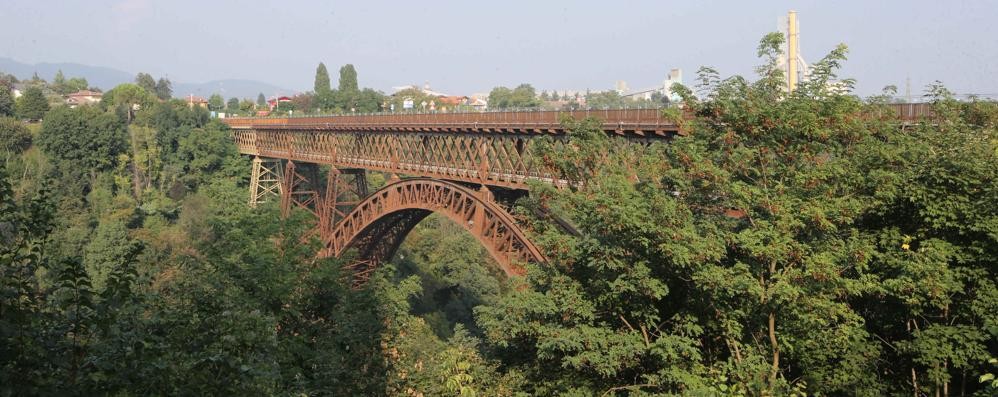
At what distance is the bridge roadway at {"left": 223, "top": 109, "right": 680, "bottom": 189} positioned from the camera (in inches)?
964

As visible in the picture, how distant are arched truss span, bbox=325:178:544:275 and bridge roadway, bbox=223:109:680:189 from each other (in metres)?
0.76

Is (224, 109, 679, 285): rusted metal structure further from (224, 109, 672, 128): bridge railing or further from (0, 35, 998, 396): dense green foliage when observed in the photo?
(0, 35, 998, 396): dense green foliage

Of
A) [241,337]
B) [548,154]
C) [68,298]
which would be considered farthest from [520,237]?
[68,298]

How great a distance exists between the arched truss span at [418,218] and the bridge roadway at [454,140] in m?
0.76

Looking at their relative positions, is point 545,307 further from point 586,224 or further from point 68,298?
point 68,298

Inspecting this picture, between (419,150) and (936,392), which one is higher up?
(419,150)

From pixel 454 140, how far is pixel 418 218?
705 cm

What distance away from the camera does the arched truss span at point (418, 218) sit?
28688 mm

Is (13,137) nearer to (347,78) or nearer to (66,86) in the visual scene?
(347,78)

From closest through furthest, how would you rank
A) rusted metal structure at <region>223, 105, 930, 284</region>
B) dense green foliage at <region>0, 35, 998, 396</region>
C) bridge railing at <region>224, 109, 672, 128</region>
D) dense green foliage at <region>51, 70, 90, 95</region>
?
dense green foliage at <region>0, 35, 998, 396</region> < bridge railing at <region>224, 109, 672, 128</region> < rusted metal structure at <region>223, 105, 930, 284</region> < dense green foliage at <region>51, 70, 90, 95</region>

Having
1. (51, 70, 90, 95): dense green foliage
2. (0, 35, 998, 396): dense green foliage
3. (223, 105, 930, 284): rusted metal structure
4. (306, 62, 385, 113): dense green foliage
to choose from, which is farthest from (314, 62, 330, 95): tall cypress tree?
(0, 35, 998, 396): dense green foliage

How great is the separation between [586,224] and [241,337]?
6.95m

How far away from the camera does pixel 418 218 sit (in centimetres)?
3981

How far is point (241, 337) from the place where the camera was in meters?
10.7
